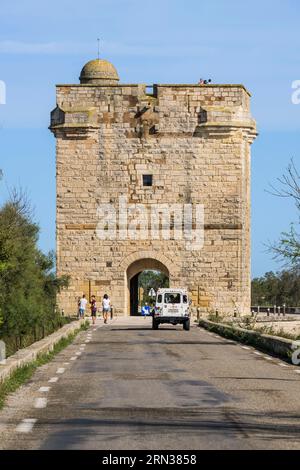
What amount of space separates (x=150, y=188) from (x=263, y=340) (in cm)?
3224

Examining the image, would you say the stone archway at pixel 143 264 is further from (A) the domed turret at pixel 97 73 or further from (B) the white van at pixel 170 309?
(B) the white van at pixel 170 309

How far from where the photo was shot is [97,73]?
68.7 metres

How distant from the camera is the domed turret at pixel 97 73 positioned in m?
68.4

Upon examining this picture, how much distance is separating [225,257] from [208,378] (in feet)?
139

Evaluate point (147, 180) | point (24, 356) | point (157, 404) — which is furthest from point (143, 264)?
point (157, 404)

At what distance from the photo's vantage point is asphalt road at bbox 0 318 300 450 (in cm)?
1140

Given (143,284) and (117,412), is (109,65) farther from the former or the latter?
(143,284)

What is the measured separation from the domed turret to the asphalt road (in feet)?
145

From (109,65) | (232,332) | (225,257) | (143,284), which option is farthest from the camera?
(143,284)

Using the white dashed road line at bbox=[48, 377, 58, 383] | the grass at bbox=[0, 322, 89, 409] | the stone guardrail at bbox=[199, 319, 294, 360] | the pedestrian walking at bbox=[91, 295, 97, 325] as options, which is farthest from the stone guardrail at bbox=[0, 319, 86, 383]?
the pedestrian walking at bbox=[91, 295, 97, 325]

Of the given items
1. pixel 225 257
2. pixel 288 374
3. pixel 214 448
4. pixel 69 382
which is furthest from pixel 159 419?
pixel 225 257

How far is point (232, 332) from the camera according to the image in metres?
36.8

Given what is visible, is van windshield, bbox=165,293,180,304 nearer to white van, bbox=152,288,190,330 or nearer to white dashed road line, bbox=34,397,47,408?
white van, bbox=152,288,190,330

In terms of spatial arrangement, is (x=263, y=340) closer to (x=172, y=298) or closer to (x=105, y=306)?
(x=172, y=298)
